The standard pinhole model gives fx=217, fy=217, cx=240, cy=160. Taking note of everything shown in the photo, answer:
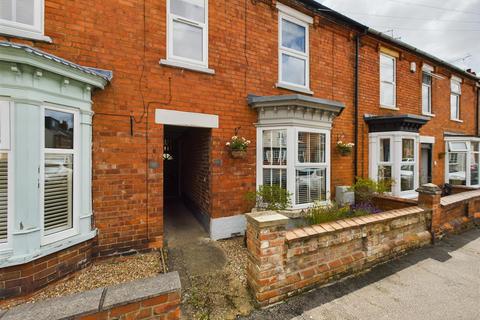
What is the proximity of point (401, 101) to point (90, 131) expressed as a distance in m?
Result: 10.0

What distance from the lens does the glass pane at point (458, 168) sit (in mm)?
9992

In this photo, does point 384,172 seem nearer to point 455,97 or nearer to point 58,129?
point 455,97

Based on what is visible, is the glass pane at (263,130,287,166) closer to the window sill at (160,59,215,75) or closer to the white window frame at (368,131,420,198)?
the window sill at (160,59,215,75)

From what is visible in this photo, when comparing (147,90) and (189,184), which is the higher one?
(147,90)

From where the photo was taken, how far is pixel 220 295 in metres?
2.94

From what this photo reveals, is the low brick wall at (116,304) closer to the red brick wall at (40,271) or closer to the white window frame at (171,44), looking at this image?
the red brick wall at (40,271)

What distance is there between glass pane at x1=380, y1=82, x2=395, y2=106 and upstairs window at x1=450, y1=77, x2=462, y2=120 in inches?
193

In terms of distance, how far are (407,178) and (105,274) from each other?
894cm

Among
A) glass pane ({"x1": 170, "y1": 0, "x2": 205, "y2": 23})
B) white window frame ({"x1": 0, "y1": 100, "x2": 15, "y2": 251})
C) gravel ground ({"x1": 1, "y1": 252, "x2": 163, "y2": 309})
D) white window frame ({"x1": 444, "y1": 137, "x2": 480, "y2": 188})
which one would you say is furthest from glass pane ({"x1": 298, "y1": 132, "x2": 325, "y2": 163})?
white window frame ({"x1": 444, "y1": 137, "x2": 480, "y2": 188})

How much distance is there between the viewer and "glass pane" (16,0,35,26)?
11.2ft

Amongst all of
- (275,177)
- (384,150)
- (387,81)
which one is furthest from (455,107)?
(275,177)

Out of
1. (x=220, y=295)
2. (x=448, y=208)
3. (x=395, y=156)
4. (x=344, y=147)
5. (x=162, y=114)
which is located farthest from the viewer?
(x=395, y=156)

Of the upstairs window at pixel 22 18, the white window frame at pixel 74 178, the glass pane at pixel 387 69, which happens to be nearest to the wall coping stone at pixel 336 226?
the white window frame at pixel 74 178

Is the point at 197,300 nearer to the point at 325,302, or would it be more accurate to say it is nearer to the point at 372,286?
the point at 325,302
